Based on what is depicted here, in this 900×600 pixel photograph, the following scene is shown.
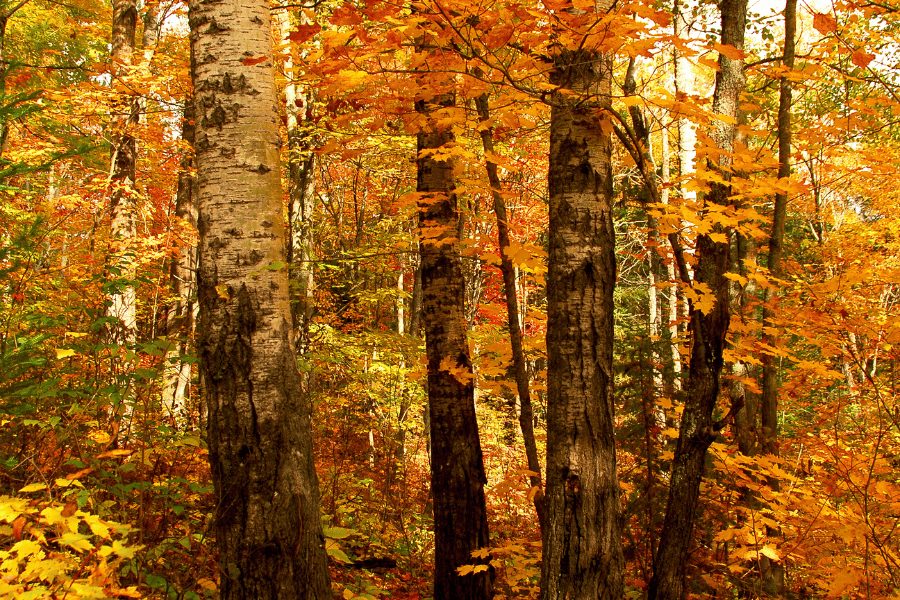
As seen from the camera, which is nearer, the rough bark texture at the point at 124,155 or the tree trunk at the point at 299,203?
the rough bark texture at the point at 124,155

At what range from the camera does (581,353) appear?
8.45ft

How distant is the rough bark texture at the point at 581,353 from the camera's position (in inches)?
97.0

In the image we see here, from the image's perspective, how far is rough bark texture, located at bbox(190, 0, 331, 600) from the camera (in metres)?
2.16

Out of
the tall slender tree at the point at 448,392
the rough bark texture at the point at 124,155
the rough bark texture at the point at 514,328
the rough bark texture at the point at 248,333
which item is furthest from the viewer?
the rough bark texture at the point at 124,155

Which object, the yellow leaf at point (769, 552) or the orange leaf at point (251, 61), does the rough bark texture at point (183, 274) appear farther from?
the yellow leaf at point (769, 552)

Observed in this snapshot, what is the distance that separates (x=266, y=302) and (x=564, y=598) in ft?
6.64

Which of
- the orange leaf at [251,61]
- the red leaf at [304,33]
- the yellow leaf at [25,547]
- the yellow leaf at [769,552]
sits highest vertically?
the red leaf at [304,33]

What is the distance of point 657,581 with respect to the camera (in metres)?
3.17

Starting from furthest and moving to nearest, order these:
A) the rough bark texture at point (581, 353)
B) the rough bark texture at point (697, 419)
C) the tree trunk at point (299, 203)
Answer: the tree trunk at point (299, 203)
the rough bark texture at point (697, 419)
the rough bark texture at point (581, 353)

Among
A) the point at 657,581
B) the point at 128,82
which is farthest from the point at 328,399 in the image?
the point at 657,581

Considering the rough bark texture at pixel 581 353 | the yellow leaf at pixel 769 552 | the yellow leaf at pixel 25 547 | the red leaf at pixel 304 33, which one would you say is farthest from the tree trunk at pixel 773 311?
the yellow leaf at pixel 25 547

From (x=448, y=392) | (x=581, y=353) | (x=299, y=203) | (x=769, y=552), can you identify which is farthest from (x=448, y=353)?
(x=299, y=203)

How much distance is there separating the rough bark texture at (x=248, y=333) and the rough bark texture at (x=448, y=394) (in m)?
1.72

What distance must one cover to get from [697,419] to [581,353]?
1289 millimetres
